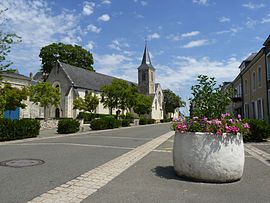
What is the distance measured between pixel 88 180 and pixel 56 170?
1335 mm

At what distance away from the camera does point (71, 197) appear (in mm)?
4391

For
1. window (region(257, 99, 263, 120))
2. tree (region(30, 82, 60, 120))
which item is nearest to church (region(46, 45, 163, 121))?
tree (region(30, 82, 60, 120))

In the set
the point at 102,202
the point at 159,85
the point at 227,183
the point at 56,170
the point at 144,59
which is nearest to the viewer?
the point at 102,202

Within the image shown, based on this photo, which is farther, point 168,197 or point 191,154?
point 191,154

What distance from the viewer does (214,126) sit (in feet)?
18.1

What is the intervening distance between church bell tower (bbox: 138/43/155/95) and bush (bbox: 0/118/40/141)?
193 feet

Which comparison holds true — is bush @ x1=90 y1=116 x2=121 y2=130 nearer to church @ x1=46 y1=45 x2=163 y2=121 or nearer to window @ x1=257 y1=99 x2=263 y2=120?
window @ x1=257 y1=99 x2=263 y2=120

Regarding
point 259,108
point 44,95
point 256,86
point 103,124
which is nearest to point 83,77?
point 44,95

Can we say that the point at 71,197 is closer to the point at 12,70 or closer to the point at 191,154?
the point at 191,154

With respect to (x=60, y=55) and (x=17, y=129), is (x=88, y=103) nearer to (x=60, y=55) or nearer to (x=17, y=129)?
(x=17, y=129)

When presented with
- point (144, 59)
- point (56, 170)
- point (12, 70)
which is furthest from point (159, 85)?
point (56, 170)

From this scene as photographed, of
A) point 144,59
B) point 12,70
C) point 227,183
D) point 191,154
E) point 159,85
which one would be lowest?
point 227,183

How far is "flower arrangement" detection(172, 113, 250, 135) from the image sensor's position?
5488mm

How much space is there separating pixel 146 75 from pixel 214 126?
69.0 m
